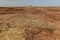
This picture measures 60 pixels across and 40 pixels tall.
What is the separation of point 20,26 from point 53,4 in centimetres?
29

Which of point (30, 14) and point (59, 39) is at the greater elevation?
point (30, 14)

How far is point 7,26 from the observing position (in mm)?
764

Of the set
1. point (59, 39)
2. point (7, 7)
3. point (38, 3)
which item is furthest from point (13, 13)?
point (59, 39)

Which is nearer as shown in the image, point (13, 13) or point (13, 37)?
point (13, 37)

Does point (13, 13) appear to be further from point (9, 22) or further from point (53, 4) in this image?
point (53, 4)

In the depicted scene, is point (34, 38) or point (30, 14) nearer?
point (34, 38)

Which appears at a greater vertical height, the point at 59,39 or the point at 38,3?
the point at 38,3

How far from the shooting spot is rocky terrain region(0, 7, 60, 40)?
0.71 m

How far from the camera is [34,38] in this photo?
70 centimetres

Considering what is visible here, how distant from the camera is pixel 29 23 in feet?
2.56

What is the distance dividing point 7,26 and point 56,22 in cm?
30

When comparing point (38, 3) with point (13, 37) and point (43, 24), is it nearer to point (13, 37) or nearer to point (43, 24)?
point (43, 24)

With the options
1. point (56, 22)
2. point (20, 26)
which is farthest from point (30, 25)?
point (56, 22)

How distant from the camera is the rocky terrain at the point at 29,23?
28.1 inches
